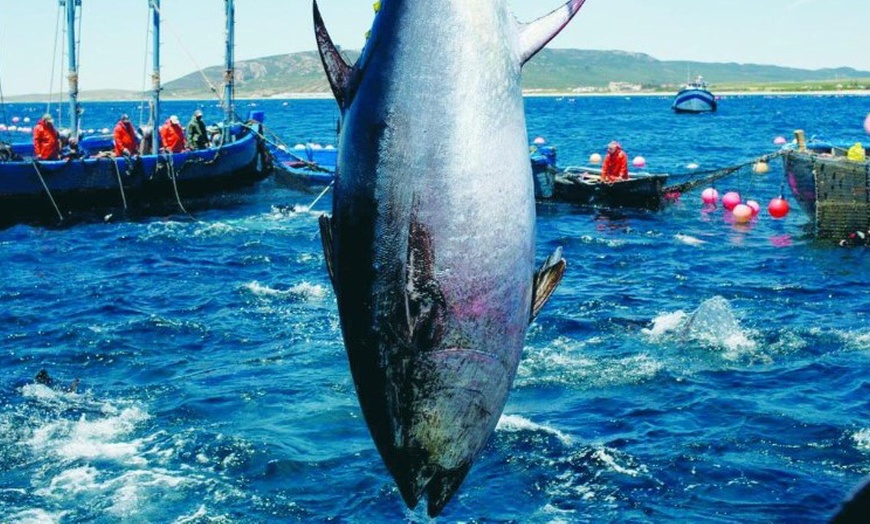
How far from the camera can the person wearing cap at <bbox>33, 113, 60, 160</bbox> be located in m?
28.0

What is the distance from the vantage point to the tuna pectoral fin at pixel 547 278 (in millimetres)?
2727

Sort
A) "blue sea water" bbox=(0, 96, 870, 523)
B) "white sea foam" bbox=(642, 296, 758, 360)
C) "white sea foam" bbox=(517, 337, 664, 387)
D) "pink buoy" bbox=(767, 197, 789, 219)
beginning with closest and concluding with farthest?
1. "blue sea water" bbox=(0, 96, 870, 523)
2. "white sea foam" bbox=(517, 337, 664, 387)
3. "white sea foam" bbox=(642, 296, 758, 360)
4. "pink buoy" bbox=(767, 197, 789, 219)

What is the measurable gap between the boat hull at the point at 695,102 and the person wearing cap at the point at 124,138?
96349mm

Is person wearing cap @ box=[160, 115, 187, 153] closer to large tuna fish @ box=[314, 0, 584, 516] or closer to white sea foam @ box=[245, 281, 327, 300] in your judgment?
white sea foam @ box=[245, 281, 327, 300]

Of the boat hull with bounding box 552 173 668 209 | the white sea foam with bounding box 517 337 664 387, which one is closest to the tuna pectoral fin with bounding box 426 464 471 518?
the white sea foam with bounding box 517 337 664 387

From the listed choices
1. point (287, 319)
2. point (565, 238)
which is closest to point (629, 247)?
point (565, 238)

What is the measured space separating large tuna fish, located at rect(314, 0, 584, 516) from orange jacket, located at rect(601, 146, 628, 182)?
91.4ft

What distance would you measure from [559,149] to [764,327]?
44.9 m

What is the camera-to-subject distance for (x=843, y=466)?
421 inches

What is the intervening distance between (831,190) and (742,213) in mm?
6975

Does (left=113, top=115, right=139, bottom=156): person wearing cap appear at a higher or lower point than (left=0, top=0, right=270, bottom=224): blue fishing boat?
Result: higher

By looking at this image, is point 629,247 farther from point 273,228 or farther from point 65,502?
point 65,502

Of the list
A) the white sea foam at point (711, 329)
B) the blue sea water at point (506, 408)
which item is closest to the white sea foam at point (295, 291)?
the blue sea water at point (506, 408)

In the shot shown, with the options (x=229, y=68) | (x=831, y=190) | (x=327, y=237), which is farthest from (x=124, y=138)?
(x=327, y=237)
